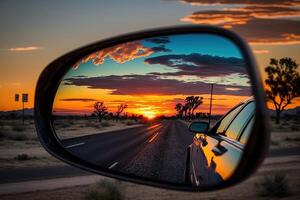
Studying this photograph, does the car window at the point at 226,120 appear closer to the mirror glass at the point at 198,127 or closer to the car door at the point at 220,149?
the car door at the point at 220,149

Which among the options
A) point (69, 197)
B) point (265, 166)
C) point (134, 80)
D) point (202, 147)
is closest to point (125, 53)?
point (134, 80)

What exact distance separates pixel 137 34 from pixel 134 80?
1.69ft

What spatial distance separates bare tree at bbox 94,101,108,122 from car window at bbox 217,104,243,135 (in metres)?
0.90

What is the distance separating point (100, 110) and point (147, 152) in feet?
1.44

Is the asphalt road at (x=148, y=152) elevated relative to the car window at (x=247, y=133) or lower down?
lower down

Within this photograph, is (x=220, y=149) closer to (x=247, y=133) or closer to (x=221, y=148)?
(x=221, y=148)

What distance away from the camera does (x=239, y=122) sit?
347cm

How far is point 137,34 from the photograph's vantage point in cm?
290

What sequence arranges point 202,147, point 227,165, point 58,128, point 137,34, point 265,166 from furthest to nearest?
point 265,166 → point 202,147 → point 58,128 → point 137,34 → point 227,165

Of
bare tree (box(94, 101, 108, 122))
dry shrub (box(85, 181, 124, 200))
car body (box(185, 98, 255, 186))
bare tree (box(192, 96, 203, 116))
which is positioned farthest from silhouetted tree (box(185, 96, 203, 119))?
dry shrub (box(85, 181, 124, 200))

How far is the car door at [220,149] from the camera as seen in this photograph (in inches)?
107

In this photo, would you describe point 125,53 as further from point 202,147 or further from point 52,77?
point 202,147

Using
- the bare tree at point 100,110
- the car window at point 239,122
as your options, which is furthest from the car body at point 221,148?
the bare tree at point 100,110

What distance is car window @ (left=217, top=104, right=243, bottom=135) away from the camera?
3.64 metres
